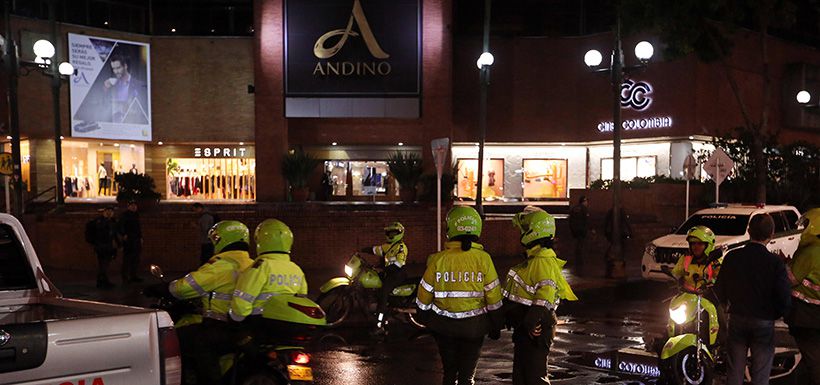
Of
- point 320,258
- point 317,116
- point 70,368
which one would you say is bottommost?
point 320,258

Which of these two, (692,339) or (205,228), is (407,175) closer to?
(205,228)

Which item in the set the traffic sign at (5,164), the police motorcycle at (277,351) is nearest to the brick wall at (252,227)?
the traffic sign at (5,164)

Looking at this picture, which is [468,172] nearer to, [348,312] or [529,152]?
[529,152]

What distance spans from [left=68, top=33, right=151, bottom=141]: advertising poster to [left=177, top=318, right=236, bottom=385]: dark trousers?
2939cm

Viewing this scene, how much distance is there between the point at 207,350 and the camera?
6.00 meters

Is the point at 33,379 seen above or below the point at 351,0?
below

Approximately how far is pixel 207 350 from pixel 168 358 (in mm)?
1815

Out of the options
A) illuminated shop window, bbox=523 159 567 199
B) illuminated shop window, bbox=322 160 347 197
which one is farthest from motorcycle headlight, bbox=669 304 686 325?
illuminated shop window, bbox=523 159 567 199

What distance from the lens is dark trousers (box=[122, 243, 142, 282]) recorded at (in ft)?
54.4

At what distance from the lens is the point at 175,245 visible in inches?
739

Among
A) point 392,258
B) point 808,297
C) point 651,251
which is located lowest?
point 651,251

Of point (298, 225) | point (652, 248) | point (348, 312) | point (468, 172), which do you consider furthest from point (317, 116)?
point (348, 312)

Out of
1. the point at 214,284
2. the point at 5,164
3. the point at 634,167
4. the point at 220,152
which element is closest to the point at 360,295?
the point at 214,284

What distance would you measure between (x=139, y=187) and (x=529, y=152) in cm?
1901
